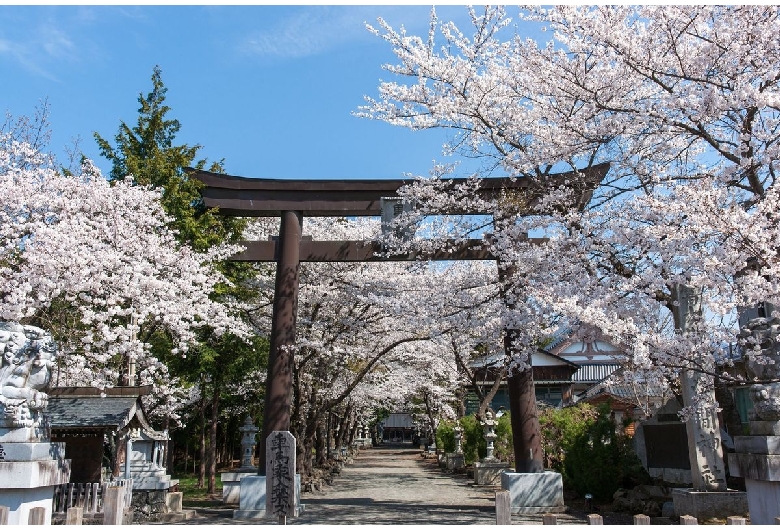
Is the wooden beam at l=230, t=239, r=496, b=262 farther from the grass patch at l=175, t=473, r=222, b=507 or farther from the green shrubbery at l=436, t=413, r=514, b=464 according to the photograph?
the green shrubbery at l=436, t=413, r=514, b=464

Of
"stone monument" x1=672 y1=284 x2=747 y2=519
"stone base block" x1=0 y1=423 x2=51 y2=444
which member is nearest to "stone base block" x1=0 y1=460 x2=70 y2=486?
"stone base block" x1=0 y1=423 x2=51 y2=444

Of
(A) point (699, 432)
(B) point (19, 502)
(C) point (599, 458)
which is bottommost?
(C) point (599, 458)

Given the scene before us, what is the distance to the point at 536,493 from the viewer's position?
44.1 feet

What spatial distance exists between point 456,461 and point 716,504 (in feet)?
64.8

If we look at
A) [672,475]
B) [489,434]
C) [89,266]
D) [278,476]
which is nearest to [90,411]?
[89,266]

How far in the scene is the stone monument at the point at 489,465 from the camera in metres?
22.1

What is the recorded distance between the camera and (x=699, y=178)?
9773mm

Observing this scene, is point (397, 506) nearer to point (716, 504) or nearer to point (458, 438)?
point (716, 504)

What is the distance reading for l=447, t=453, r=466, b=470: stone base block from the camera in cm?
2888

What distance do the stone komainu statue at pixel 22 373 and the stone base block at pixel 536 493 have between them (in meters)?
9.75

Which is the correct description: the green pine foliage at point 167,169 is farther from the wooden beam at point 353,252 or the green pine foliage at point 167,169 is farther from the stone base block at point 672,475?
the stone base block at point 672,475

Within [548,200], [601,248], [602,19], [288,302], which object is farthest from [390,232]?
[602,19]

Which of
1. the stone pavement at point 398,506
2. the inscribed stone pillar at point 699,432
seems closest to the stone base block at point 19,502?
the stone pavement at point 398,506

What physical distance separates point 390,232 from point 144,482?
8735 millimetres
